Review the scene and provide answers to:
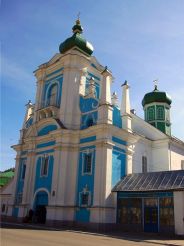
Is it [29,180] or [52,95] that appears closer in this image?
[29,180]

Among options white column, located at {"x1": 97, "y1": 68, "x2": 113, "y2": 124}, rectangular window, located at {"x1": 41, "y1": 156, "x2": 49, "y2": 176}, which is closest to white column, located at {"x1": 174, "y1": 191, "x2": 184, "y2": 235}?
white column, located at {"x1": 97, "y1": 68, "x2": 113, "y2": 124}

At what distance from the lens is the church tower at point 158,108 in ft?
107

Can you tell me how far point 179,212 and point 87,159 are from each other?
792 centimetres

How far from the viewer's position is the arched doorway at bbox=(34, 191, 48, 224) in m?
23.2

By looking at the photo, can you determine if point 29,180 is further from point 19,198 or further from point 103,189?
point 103,189

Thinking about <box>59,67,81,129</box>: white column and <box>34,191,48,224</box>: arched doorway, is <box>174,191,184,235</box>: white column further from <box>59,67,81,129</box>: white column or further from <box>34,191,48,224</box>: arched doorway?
<box>34,191,48,224</box>: arched doorway

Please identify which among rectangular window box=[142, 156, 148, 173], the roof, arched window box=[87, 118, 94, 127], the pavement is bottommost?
the pavement

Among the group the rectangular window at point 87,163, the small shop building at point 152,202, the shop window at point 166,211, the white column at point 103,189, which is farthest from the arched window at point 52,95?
the shop window at point 166,211

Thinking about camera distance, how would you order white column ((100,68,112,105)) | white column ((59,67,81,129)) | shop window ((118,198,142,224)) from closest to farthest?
shop window ((118,198,142,224)), white column ((100,68,112,105)), white column ((59,67,81,129))

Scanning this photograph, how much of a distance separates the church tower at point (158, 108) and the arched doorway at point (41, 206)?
1516 centimetres

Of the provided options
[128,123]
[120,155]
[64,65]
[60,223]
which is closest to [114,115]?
[128,123]

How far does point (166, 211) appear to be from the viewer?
1775cm

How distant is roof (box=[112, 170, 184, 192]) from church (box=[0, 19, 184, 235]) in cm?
7

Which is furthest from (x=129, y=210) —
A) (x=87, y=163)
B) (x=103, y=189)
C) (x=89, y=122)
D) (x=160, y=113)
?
(x=160, y=113)
